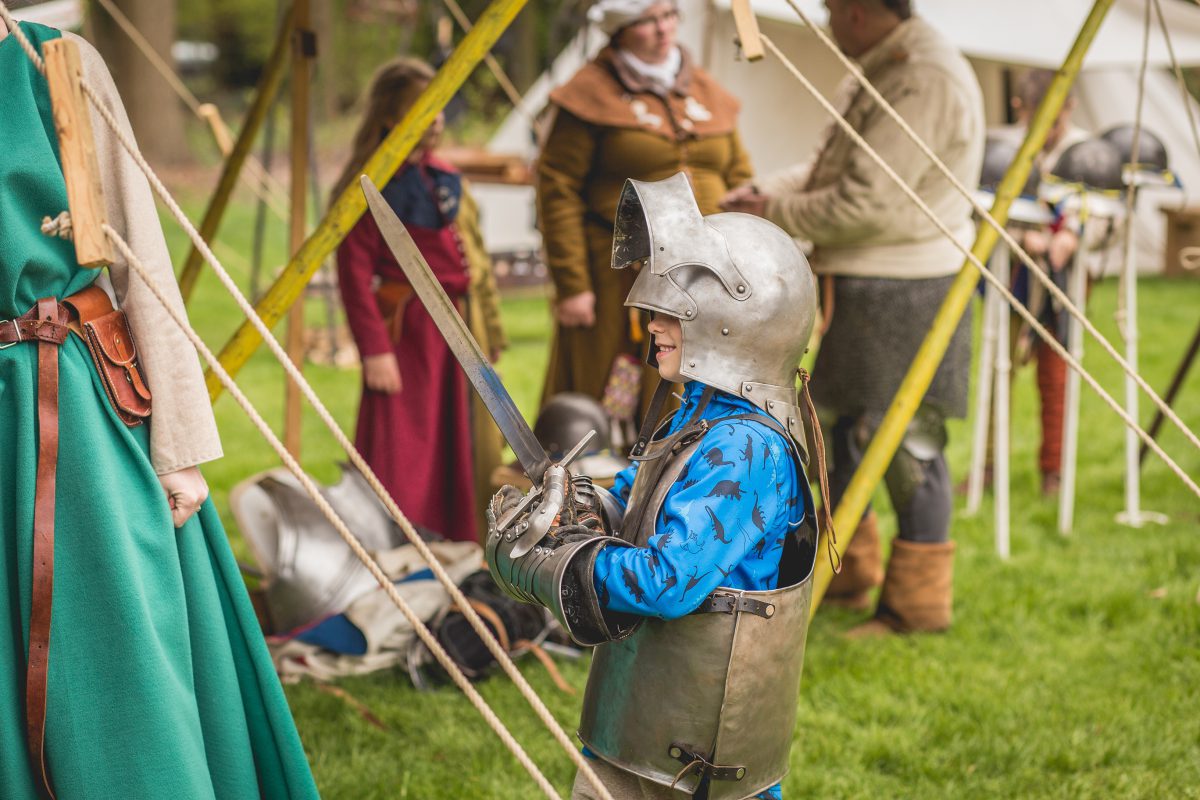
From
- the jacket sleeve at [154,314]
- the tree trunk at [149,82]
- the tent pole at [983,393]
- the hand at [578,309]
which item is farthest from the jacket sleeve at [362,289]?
the tree trunk at [149,82]

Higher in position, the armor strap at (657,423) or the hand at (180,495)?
the armor strap at (657,423)

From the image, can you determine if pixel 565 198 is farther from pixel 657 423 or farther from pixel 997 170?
pixel 997 170

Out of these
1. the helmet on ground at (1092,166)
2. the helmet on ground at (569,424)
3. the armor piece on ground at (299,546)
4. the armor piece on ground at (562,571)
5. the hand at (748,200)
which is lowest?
the armor piece on ground at (299,546)

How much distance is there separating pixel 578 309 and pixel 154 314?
2.21 metres

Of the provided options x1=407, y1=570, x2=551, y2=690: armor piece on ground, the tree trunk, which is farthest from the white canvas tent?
the tree trunk

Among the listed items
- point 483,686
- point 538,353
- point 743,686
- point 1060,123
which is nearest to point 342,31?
point 538,353

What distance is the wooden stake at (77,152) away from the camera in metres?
1.68

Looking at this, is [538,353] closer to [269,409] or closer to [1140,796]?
[269,409]

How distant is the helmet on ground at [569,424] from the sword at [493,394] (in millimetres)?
1929

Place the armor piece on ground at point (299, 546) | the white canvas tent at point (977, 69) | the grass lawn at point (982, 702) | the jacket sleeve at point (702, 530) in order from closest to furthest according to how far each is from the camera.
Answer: the jacket sleeve at point (702, 530)
the grass lawn at point (982, 702)
the armor piece on ground at point (299, 546)
the white canvas tent at point (977, 69)

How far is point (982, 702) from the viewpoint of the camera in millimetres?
3375

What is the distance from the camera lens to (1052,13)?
7805mm

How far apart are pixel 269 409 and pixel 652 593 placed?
5.43m

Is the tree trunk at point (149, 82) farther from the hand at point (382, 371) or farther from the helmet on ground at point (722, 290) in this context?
the helmet on ground at point (722, 290)
